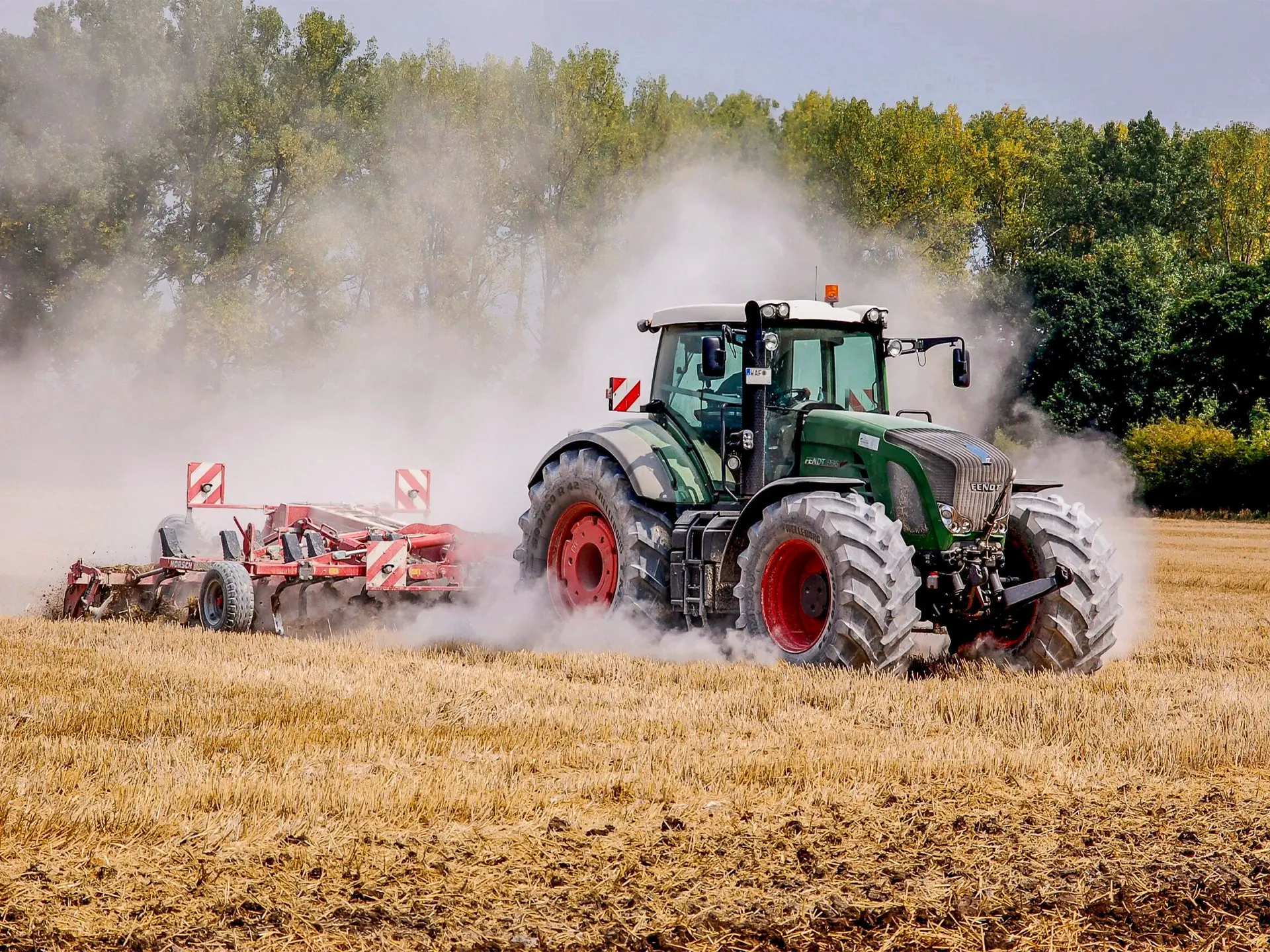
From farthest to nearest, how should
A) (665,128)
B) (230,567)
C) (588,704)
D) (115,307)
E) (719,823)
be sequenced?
(665,128)
(115,307)
(230,567)
(588,704)
(719,823)

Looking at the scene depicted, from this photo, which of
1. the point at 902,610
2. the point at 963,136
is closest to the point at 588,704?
the point at 902,610

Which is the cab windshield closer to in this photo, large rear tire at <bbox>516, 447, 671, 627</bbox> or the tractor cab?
the tractor cab

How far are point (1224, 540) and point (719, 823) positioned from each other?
24.1m

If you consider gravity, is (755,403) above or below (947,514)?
above

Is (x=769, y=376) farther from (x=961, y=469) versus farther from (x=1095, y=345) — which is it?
(x=1095, y=345)

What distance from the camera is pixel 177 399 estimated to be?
32.1 metres

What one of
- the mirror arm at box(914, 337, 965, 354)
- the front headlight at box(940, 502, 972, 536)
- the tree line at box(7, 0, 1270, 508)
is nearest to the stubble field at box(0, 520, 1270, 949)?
the front headlight at box(940, 502, 972, 536)

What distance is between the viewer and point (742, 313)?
31.3ft

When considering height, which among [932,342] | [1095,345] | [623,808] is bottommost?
[623,808]

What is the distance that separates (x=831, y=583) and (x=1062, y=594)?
1.58 meters

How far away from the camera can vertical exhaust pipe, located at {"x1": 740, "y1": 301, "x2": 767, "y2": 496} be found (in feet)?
29.7

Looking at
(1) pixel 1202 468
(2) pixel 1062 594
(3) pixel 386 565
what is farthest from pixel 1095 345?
(2) pixel 1062 594

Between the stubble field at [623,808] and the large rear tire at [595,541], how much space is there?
812 millimetres

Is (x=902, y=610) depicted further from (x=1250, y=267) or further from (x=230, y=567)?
(x=1250, y=267)
